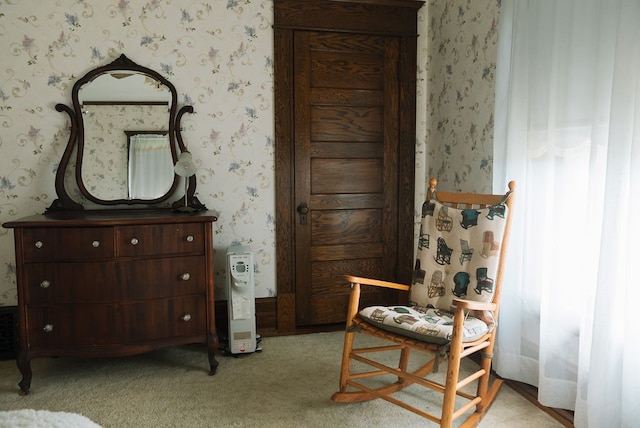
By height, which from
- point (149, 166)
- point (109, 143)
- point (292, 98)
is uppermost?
point (292, 98)

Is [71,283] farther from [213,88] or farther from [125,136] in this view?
[213,88]

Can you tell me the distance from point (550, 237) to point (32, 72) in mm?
3061

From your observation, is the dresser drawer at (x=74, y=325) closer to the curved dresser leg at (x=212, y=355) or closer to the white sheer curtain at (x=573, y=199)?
the curved dresser leg at (x=212, y=355)

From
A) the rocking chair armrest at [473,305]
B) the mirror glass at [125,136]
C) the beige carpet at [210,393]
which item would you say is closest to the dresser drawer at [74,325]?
the beige carpet at [210,393]

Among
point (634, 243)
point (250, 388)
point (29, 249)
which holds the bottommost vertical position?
point (250, 388)

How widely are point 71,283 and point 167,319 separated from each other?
1.73 feet

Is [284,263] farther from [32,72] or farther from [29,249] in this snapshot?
[32,72]

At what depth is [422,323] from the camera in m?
2.06

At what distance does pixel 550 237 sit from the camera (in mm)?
2217

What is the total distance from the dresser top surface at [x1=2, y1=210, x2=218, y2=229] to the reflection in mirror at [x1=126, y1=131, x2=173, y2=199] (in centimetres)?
18

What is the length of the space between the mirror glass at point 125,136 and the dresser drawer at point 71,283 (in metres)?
0.64

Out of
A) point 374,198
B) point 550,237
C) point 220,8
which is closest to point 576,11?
point 550,237

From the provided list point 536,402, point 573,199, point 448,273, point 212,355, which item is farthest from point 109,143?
point 536,402

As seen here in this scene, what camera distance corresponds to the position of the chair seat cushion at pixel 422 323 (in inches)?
77.5
